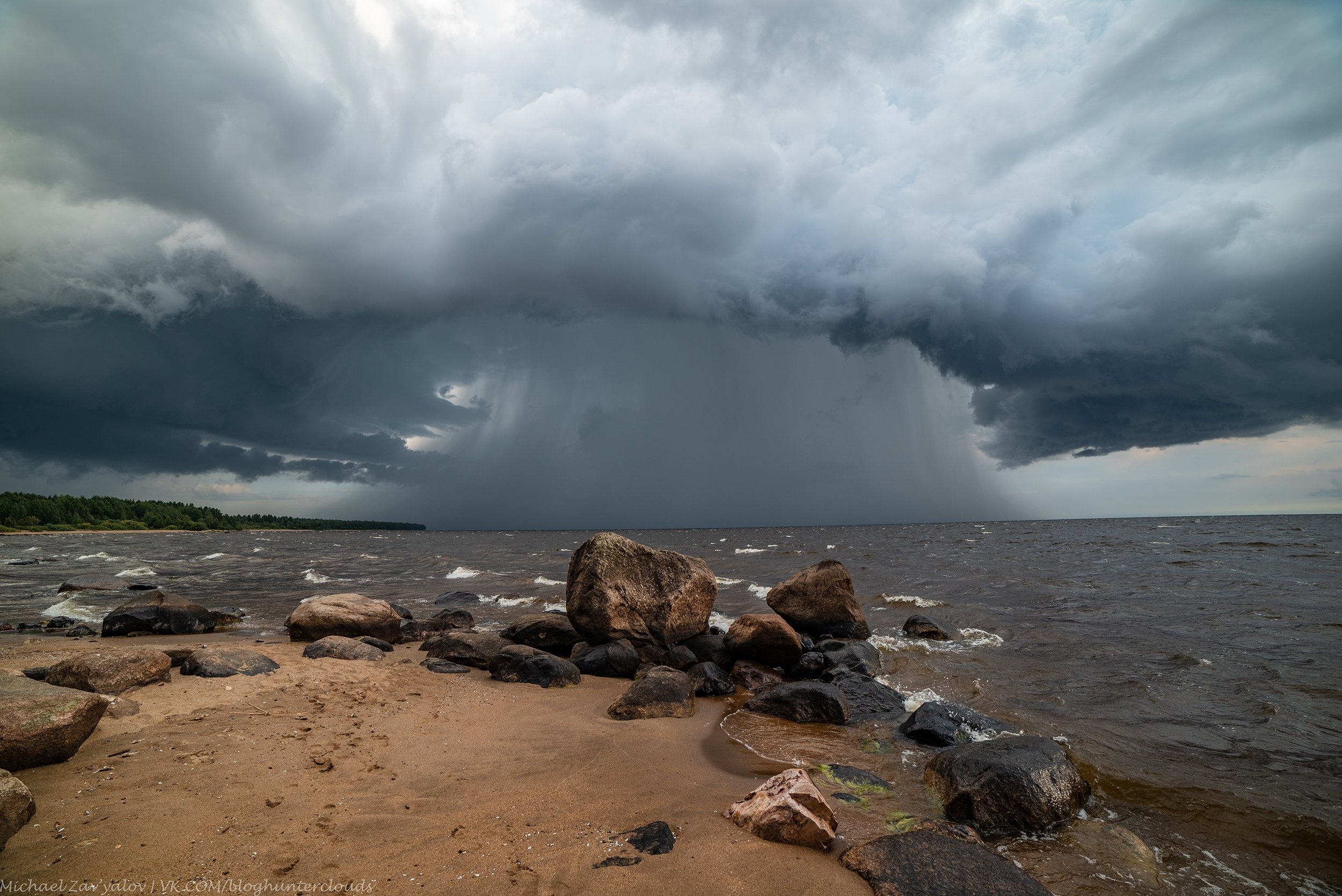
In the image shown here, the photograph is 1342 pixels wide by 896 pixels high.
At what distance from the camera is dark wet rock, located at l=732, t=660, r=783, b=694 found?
10.3 metres

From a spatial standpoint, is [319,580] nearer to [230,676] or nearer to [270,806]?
[230,676]

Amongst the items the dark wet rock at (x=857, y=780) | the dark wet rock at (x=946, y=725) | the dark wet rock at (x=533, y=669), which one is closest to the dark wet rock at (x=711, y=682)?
the dark wet rock at (x=533, y=669)

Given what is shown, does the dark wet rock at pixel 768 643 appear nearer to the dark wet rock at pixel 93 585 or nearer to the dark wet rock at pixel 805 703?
the dark wet rock at pixel 805 703

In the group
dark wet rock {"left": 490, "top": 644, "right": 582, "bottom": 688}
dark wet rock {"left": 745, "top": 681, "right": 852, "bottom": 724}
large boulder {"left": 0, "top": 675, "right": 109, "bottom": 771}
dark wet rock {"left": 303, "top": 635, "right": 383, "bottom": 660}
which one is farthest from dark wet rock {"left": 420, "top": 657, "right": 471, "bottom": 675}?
dark wet rock {"left": 745, "top": 681, "right": 852, "bottom": 724}

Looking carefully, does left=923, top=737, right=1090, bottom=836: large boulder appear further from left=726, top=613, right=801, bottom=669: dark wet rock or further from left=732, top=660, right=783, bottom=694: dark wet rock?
left=726, top=613, right=801, bottom=669: dark wet rock

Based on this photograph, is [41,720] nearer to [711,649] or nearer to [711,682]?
[711,682]

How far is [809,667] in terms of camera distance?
11070 mm

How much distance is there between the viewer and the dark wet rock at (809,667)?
35.9 ft

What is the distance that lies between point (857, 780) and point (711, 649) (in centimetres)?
637

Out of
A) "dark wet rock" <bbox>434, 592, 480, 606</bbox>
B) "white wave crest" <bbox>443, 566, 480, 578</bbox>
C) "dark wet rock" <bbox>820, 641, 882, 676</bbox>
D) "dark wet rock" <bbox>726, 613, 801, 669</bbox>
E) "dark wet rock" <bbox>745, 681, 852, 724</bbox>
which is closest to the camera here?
"dark wet rock" <bbox>745, 681, 852, 724</bbox>

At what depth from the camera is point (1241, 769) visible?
21.6 feet

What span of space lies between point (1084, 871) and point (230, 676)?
34.4 feet

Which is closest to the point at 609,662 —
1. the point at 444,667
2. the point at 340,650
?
the point at 444,667

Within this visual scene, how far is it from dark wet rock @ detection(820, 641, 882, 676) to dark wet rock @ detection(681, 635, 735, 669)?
6.64 ft
